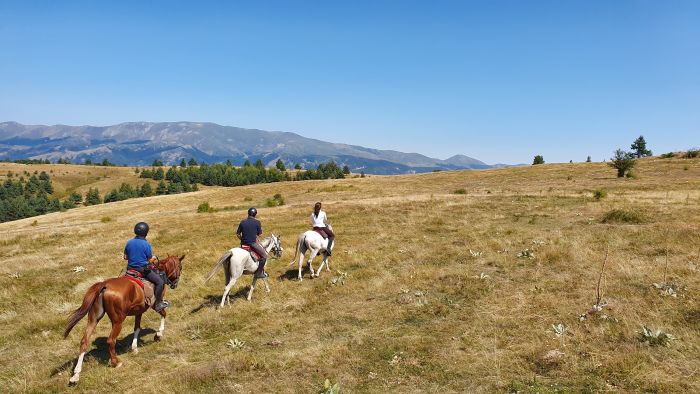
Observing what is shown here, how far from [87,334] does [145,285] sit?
2210mm

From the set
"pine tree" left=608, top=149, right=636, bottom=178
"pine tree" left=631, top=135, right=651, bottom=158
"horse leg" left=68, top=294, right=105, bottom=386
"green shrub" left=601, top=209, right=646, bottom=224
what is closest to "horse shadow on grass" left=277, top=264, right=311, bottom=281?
"horse leg" left=68, top=294, right=105, bottom=386

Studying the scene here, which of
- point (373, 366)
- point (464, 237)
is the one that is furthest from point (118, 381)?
point (464, 237)

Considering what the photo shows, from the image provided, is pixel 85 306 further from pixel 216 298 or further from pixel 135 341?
pixel 216 298

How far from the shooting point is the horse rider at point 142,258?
456 inches

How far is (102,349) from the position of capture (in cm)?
1212

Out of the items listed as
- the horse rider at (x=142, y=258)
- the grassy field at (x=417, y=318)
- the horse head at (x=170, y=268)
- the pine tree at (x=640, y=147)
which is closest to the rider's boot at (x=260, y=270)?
the grassy field at (x=417, y=318)

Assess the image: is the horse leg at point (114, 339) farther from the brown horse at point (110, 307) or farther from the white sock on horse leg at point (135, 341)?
the white sock on horse leg at point (135, 341)

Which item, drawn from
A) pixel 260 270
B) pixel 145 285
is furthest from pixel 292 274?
pixel 145 285

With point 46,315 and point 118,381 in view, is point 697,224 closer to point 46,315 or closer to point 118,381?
point 118,381

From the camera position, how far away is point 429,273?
16.6 m

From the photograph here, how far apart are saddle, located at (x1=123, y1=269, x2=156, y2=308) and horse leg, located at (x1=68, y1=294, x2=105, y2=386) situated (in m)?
1.11

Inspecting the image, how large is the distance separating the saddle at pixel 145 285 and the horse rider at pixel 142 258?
0.10 m

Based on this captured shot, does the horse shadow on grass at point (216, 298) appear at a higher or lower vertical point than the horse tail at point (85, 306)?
lower

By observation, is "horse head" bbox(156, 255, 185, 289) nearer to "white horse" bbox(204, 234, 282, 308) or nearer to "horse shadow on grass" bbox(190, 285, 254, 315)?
"white horse" bbox(204, 234, 282, 308)
